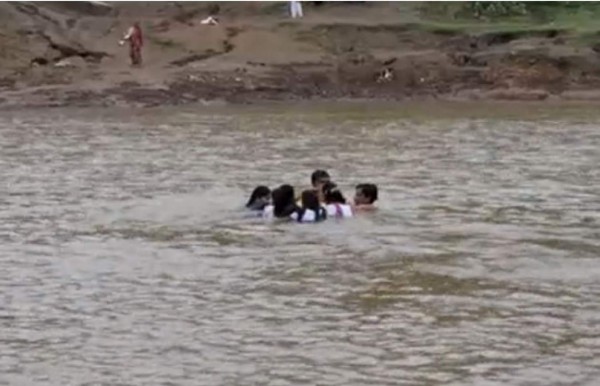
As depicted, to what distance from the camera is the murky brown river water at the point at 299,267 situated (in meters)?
11.1

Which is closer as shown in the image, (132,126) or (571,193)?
(571,193)

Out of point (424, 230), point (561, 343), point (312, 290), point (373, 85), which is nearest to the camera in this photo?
point (561, 343)

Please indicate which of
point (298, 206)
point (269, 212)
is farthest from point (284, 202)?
point (269, 212)

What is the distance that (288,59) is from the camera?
35.3 metres

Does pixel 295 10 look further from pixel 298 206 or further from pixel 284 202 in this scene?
pixel 284 202

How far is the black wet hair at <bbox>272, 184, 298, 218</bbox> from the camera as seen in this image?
57.3ft

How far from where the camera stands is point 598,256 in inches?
599

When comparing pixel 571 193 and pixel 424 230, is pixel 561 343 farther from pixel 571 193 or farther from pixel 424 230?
pixel 571 193

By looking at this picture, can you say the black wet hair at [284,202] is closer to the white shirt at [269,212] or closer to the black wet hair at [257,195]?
the white shirt at [269,212]

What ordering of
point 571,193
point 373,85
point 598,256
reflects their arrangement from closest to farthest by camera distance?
point 598,256, point 571,193, point 373,85

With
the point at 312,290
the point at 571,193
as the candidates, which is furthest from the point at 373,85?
the point at 312,290

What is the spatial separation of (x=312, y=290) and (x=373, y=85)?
21.1 m

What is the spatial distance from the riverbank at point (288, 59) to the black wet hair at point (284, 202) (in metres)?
15.6

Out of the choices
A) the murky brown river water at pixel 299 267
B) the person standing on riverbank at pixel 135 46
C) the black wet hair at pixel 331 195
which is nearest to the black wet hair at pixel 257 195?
the murky brown river water at pixel 299 267
